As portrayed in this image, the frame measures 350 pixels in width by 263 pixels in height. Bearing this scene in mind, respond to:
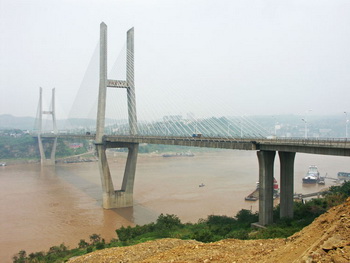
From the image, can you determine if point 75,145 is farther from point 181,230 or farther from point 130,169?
point 181,230

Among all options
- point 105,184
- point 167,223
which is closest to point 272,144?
point 167,223

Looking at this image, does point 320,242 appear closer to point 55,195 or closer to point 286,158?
point 286,158

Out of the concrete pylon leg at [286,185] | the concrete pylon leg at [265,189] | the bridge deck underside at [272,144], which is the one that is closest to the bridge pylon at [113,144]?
the bridge deck underside at [272,144]

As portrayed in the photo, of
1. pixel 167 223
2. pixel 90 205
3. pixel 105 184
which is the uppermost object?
pixel 105 184

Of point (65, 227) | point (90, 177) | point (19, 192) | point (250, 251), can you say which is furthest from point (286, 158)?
point (90, 177)

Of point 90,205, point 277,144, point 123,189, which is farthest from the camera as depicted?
point 90,205

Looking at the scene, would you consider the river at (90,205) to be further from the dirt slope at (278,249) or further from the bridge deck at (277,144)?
the dirt slope at (278,249)

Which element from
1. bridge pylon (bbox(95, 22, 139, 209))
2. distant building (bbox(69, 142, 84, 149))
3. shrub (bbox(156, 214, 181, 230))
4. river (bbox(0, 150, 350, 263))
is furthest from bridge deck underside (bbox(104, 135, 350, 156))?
distant building (bbox(69, 142, 84, 149))
